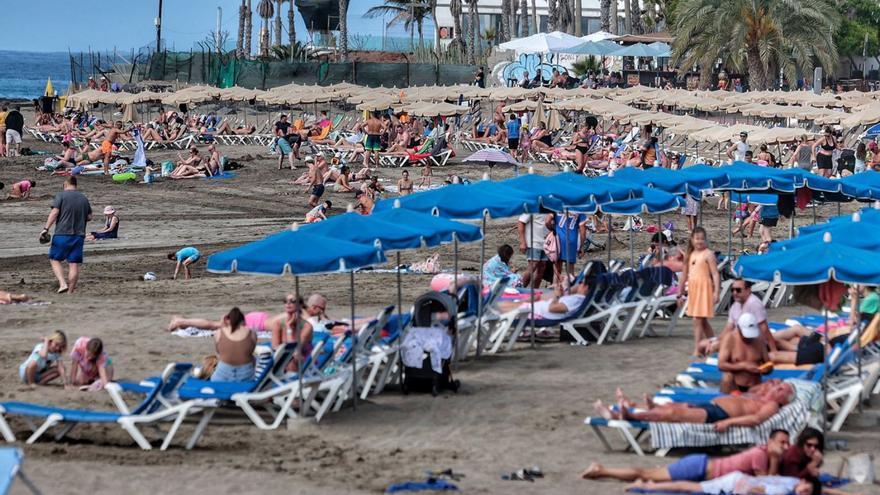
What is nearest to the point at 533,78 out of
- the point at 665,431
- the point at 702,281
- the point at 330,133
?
the point at 330,133

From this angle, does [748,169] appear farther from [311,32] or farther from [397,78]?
[311,32]

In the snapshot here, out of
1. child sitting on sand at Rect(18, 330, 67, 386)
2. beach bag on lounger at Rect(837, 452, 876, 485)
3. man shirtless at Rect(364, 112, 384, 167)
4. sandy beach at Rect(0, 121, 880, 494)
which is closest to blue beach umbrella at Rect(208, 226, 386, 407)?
sandy beach at Rect(0, 121, 880, 494)

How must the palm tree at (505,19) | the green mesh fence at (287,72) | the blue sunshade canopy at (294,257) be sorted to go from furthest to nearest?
the palm tree at (505,19), the green mesh fence at (287,72), the blue sunshade canopy at (294,257)

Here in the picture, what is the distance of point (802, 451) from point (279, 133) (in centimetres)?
3035

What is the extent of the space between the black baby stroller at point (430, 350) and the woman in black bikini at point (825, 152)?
17191 millimetres

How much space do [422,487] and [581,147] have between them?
19.9m

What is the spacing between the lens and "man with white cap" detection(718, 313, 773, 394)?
1043 centimetres

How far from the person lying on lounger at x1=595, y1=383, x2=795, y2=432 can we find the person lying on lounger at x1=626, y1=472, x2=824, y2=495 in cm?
91

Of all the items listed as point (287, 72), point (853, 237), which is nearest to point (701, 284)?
point (853, 237)

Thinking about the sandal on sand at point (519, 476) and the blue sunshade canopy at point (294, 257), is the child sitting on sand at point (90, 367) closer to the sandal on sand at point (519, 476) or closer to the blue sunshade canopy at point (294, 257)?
the blue sunshade canopy at point (294, 257)

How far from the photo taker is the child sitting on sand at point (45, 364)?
11.7m

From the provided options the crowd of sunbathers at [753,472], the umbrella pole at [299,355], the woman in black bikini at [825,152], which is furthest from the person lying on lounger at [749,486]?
the woman in black bikini at [825,152]

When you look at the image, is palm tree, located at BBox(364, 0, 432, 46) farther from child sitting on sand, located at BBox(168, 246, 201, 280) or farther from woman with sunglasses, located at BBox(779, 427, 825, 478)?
woman with sunglasses, located at BBox(779, 427, 825, 478)

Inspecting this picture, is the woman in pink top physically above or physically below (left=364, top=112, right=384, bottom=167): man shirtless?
below
